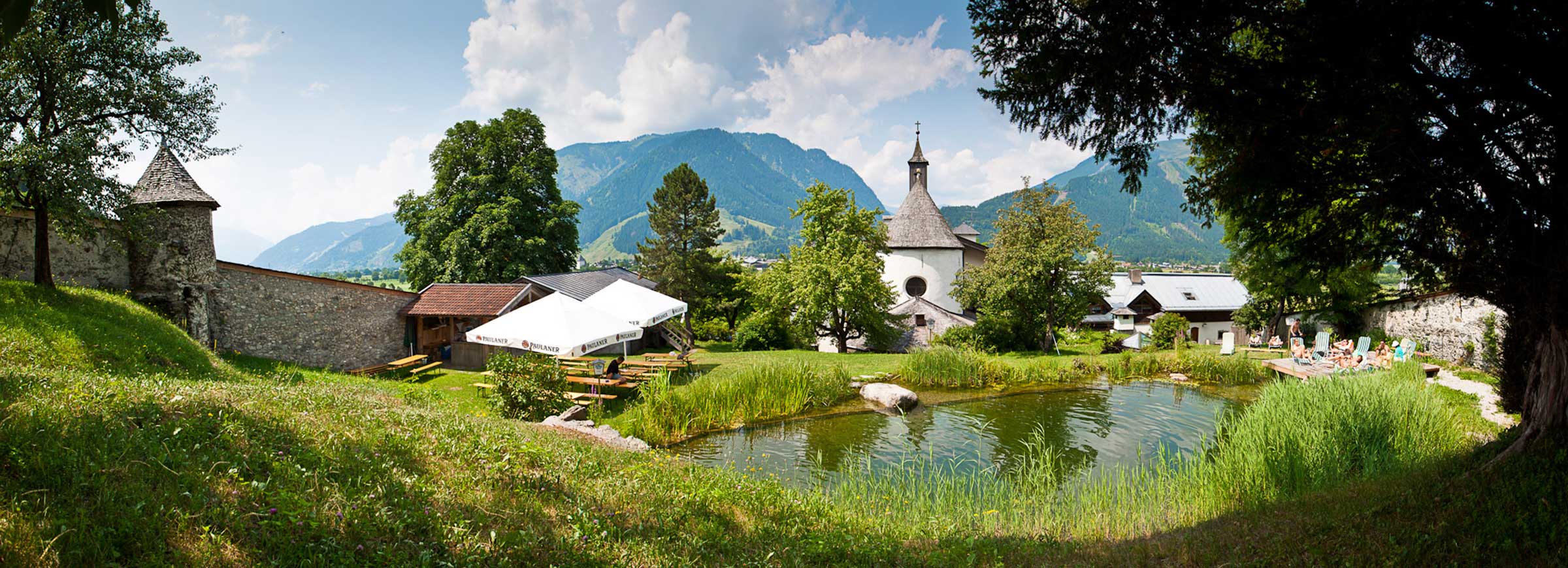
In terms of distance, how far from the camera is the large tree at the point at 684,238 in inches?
1222

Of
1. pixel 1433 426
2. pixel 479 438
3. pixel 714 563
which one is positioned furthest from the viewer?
pixel 1433 426

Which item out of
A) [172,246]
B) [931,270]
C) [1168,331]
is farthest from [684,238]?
[1168,331]

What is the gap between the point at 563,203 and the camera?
32.8 meters

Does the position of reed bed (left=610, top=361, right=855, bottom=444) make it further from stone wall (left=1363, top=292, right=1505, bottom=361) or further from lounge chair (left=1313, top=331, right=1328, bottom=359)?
stone wall (left=1363, top=292, right=1505, bottom=361)

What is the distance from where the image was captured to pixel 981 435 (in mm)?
11648

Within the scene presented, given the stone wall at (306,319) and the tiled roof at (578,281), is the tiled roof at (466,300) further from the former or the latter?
the tiled roof at (578,281)

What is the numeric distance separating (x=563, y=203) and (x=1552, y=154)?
3339 cm

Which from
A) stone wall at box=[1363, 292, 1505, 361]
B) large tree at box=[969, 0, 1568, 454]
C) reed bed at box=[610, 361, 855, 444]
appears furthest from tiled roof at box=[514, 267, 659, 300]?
stone wall at box=[1363, 292, 1505, 361]

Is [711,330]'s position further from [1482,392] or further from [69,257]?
[1482,392]

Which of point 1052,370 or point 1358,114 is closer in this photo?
point 1358,114

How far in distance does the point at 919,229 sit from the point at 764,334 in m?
11.1

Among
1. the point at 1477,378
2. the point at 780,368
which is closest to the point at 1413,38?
the point at 780,368

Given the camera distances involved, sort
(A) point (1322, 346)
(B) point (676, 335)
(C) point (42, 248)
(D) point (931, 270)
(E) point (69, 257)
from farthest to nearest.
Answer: (D) point (931, 270) < (B) point (676, 335) < (A) point (1322, 346) < (E) point (69, 257) < (C) point (42, 248)

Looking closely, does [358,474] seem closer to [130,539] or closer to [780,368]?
[130,539]
